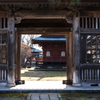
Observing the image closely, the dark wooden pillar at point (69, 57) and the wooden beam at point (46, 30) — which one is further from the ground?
the wooden beam at point (46, 30)

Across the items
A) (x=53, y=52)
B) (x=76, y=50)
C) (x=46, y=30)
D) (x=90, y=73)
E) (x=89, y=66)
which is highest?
(x=46, y=30)

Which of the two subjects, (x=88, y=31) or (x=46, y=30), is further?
(x=46, y=30)

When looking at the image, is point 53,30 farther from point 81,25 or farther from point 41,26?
point 81,25

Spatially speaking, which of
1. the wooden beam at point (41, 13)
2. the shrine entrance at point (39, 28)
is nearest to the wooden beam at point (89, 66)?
the shrine entrance at point (39, 28)

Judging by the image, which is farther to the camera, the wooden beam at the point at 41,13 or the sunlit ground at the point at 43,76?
the sunlit ground at the point at 43,76

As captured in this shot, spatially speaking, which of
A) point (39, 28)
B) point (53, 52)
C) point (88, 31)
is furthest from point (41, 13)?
point (53, 52)

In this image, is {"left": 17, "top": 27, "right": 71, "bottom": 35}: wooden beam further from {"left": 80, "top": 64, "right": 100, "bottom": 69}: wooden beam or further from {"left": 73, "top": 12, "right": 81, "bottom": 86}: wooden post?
{"left": 80, "top": 64, "right": 100, "bottom": 69}: wooden beam

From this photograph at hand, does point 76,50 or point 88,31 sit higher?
point 88,31

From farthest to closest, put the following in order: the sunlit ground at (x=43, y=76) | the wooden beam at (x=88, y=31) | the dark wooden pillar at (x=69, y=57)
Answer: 1. the sunlit ground at (x=43, y=76)
2. the dark wooden pillar at (x=69, y=57)
3. the wooden beam at (x=88, y=31)

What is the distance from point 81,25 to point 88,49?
1.38 metres

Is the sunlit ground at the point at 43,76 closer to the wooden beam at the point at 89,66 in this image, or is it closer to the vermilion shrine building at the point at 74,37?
the vermilion shrine building at the point at 74,37

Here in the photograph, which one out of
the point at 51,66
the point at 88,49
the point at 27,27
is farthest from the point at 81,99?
the point at 51,66

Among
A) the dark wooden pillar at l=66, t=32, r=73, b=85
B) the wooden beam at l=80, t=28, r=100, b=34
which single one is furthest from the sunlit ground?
the wooden beam at l=80, t=28, r=100, b=34

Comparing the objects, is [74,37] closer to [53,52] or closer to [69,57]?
[69,57]
